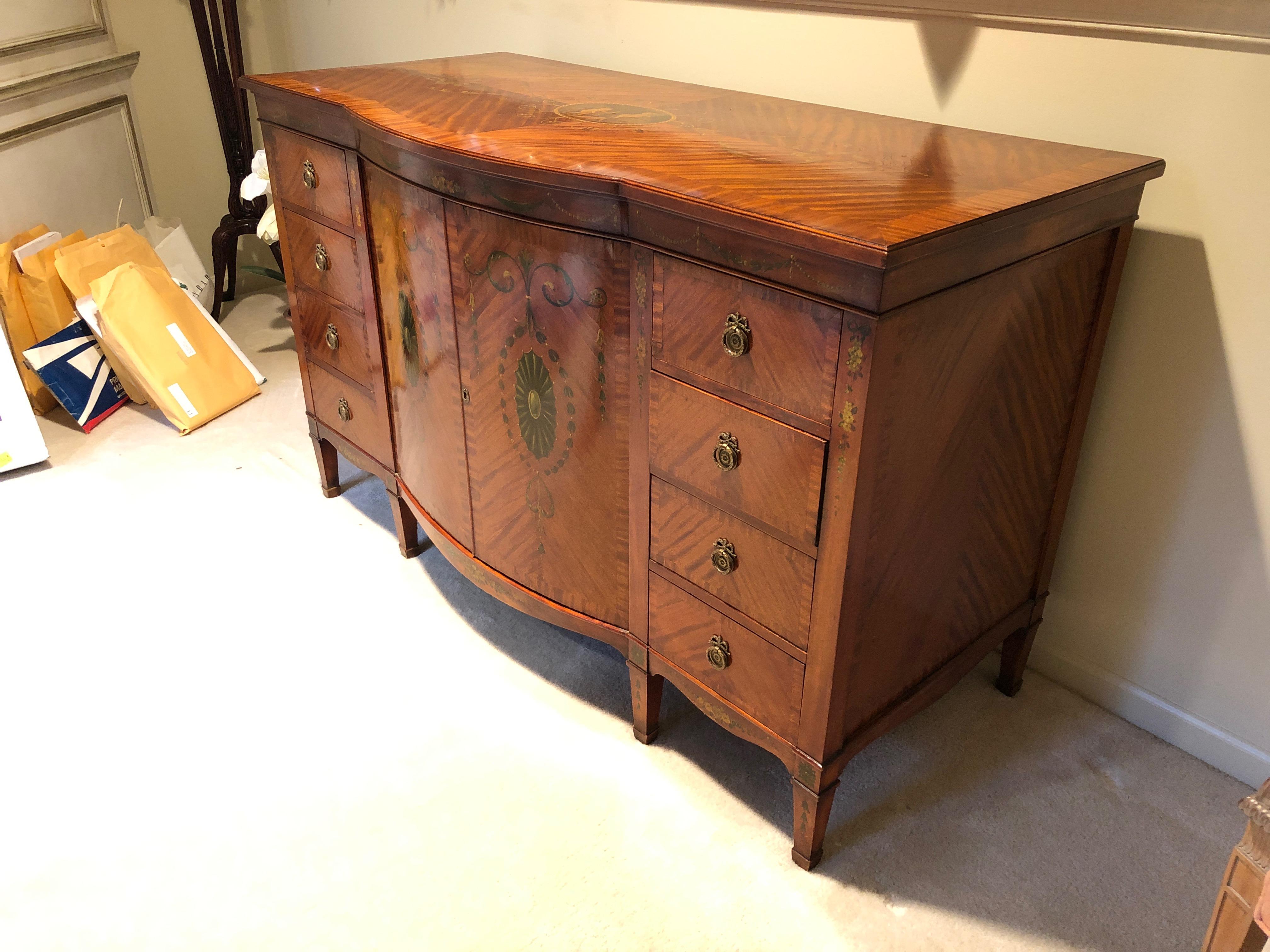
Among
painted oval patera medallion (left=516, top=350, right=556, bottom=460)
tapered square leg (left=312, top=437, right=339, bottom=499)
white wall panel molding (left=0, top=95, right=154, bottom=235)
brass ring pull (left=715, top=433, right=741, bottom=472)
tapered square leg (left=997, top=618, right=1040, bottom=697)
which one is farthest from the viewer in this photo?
white wall panel molding (left=0, top=95, right=154, bottom=235)

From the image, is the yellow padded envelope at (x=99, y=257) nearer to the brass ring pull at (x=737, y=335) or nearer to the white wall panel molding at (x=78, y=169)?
the white wall panel molding at (x=78, y=169)

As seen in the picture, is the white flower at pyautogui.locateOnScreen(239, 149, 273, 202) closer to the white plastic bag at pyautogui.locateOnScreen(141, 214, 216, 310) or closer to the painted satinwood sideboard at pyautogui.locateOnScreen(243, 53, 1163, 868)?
the white plastic bag at pyautogui.locateOnScreen(141, 214, 216, 310)

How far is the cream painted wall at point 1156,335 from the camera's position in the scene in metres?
1.32

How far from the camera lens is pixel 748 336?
1124 millimetres

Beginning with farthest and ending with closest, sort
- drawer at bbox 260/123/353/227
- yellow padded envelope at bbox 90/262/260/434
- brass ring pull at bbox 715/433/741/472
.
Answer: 1. yellow padded envelope at bbox 90/262/260/434
2. drawer at bbox 260/123/353/227
3. brass ring pull at bbox 715/433/741/472

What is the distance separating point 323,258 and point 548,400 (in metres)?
0.76

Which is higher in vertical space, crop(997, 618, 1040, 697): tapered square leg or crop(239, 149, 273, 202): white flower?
crop(239, 149, 273, 202): white flower

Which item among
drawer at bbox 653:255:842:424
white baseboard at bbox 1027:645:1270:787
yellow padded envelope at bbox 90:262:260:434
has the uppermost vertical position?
drawer at bbox 653:255:842:424

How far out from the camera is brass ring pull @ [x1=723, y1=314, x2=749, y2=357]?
112 centimetres

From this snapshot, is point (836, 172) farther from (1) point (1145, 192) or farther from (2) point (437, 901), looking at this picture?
(2) point (437, 901)

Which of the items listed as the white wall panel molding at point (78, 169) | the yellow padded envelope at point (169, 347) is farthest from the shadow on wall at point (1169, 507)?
the white wall panel molding at point (78, 169)

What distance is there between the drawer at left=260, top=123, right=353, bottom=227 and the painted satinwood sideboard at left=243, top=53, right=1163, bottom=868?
0.4 inches

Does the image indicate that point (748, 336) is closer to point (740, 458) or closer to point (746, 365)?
point (746, 365)

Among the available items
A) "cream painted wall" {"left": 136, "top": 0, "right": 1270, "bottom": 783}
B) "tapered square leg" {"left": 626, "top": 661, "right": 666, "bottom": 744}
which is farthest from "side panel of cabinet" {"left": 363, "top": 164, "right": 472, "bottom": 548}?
"cream painted wall" {"left": 136, "top": 0, "right": 1270, "bottom": 783}
